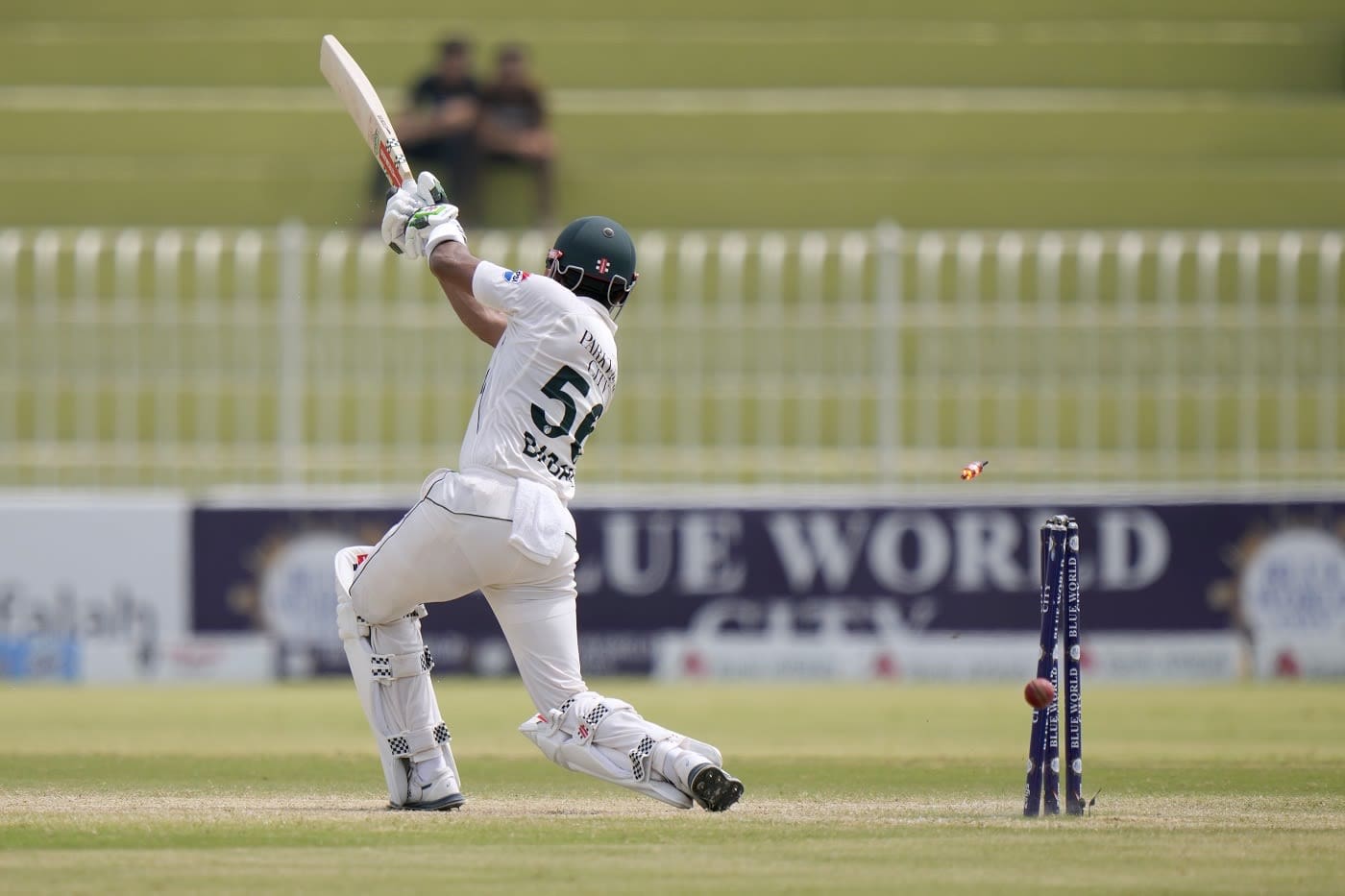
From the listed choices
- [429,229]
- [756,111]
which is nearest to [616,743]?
[429,229]

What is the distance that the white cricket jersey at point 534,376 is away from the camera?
20.2 feet

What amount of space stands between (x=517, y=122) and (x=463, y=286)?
8.45 metres

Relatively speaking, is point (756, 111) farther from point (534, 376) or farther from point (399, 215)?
point (534, 376)

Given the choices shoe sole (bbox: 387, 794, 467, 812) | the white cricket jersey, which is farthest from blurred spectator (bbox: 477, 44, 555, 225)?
shoe sole (bbox: 387, 794, 467, 812)

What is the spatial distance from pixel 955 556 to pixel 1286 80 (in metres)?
6.48

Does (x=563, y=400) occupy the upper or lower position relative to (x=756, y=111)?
lower

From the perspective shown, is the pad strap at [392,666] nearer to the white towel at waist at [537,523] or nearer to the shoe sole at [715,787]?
the white towel at waist at [537,523]

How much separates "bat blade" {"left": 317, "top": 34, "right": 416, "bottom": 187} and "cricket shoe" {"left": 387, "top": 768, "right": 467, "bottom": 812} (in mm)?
1906

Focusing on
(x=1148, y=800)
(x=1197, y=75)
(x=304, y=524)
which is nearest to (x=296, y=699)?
(x=304, y=524)

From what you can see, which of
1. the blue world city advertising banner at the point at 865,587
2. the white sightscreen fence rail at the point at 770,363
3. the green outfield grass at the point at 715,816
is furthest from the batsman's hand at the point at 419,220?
the white sightscreen fence rail at the point at 770,363

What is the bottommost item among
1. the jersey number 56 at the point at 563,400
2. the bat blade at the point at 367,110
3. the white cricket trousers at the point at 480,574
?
the white cricket trousers at the point at 480,574

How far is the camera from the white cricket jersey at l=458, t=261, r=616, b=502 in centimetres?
614

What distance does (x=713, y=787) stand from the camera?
6008 millimetres

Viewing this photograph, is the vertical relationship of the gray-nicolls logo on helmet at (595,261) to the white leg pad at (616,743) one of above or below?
above
